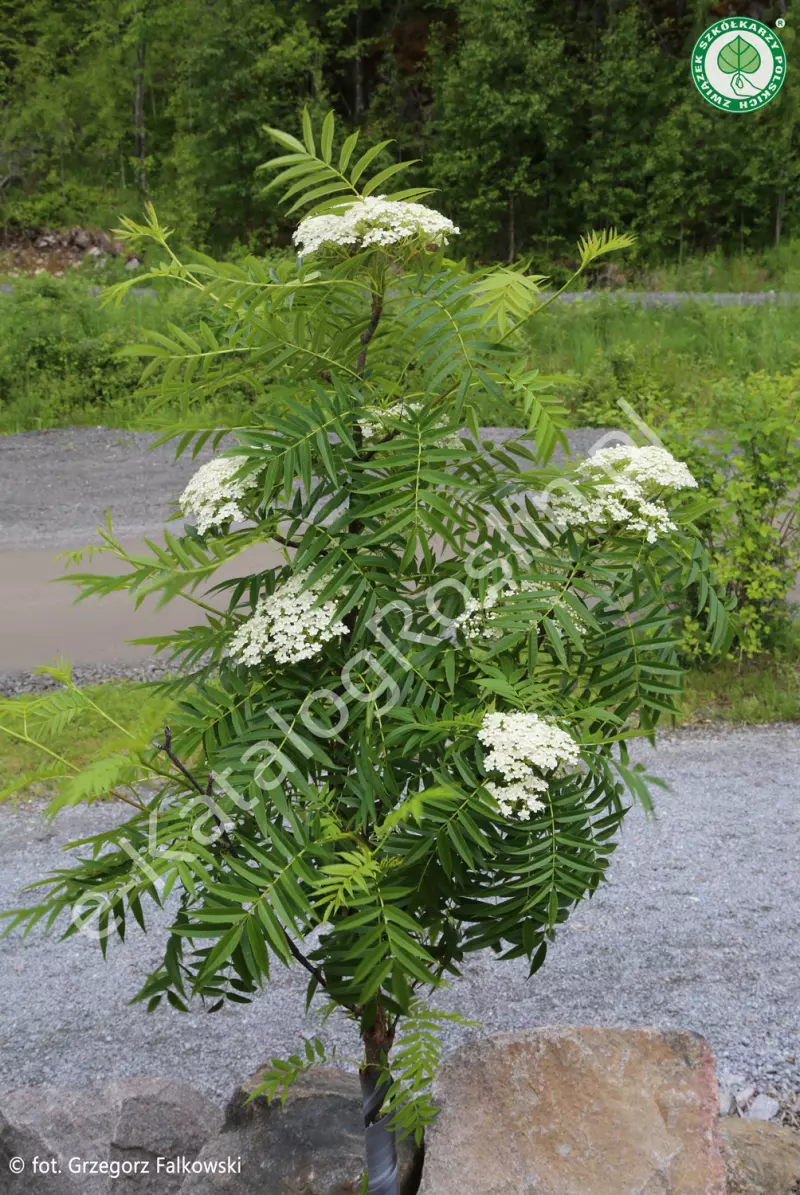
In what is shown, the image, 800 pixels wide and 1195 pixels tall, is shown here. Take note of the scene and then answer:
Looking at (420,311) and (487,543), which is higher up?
(420,311)

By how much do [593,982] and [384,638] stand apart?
2374 mm

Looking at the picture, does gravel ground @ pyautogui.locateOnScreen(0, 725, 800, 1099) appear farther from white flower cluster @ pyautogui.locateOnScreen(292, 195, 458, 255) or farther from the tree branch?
white flower cluster @ pyautogui.locateOnScreen(292, 195, 458, 255)

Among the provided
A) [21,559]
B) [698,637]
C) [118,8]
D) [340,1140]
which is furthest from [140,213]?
[340,1140]

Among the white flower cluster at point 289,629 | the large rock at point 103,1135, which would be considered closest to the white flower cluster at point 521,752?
the white flower cluster at point 289,629

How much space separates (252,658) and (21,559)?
715cm

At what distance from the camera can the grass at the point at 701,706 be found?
5.28 meters

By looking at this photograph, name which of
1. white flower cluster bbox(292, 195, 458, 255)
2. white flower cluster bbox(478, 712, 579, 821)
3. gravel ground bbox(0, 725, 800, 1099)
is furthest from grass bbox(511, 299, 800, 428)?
white flower cluster bbox(478, 712, 579, 821)

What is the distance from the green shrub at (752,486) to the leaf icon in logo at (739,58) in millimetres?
10179

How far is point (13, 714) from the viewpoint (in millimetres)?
1772

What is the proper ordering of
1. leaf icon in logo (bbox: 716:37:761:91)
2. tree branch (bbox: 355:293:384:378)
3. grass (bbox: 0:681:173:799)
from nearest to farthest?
tree branch (bbox: 355:293:384:378), grass (bbox: 0:681:173:799), leaf icon in logo (bbox: 716:37:761:91)

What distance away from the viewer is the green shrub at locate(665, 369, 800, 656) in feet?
19.4

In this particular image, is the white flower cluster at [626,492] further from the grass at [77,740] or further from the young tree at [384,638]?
the grass at [77,740]

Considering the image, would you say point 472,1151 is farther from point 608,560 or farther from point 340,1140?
point 608,560

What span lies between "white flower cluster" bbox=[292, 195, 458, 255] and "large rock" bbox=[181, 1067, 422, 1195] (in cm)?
183
